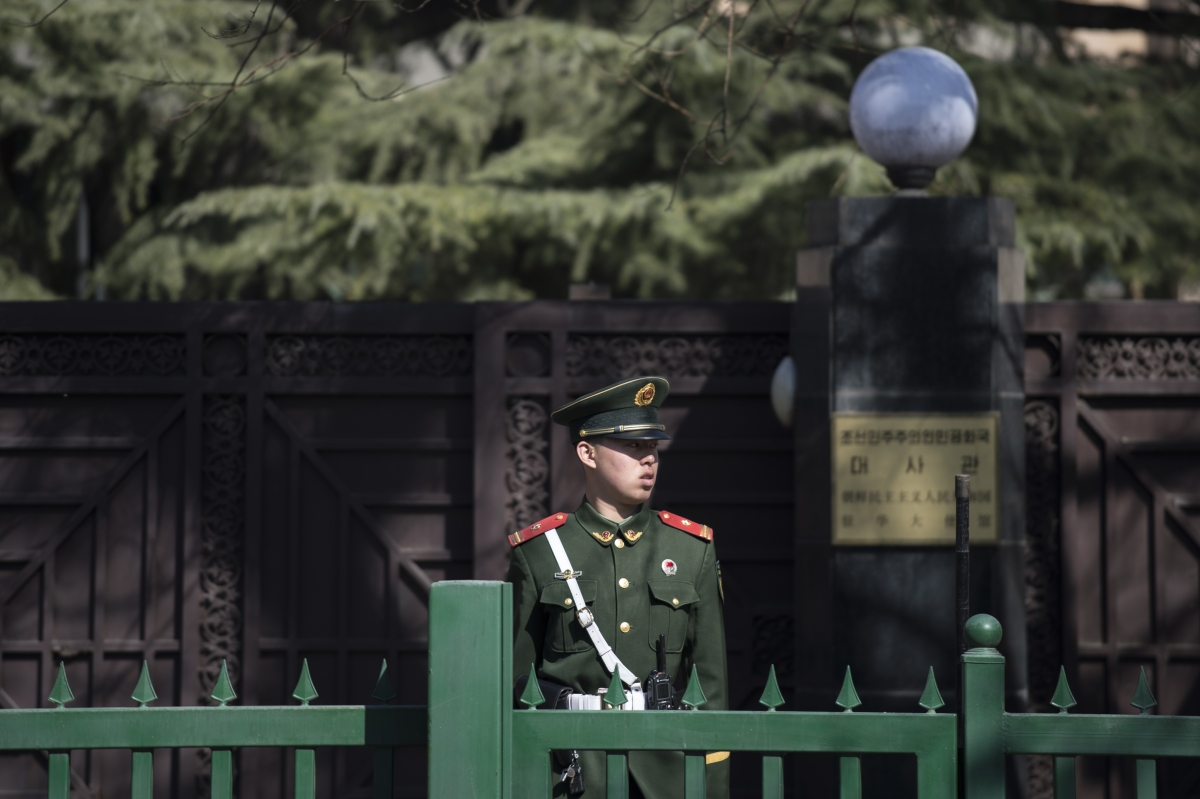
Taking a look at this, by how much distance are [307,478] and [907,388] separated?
2719 millimetres

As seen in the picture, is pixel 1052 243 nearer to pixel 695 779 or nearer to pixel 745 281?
pixel 745 281

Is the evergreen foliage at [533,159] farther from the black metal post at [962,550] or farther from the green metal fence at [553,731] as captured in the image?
the green metal fence at [553,731]

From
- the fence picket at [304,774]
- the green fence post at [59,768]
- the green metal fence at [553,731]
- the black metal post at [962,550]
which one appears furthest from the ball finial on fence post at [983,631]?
the green fence post at [59,768]

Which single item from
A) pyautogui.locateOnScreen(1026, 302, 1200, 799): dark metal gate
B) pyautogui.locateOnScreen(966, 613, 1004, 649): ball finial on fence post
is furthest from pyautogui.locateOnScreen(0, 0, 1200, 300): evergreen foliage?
pyautogui.locateOnScreen(966, 613, 1004, 649): ball finial on fence post

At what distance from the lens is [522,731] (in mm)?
2793

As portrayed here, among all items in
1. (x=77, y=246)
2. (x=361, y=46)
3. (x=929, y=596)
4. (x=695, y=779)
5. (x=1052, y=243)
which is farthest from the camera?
(x=77, y=246)

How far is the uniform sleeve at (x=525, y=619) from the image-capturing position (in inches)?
145

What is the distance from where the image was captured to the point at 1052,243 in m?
9.77

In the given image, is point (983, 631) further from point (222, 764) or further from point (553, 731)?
point (222, 764)

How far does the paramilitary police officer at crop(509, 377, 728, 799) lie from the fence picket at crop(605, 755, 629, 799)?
2.57 ft

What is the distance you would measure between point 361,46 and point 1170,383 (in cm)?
905

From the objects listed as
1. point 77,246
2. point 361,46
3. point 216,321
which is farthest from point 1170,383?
point 77,246

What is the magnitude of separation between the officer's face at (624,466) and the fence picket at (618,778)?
1.11 meters

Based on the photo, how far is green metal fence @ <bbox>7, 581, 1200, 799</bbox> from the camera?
107 inches
